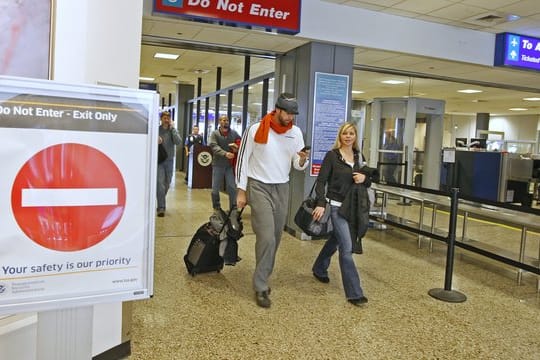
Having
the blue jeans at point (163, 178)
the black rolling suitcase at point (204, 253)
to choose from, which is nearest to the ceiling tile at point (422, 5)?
the black rolling suitcase at point (204, 253)

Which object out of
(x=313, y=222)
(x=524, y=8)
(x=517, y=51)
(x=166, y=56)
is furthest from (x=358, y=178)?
(x=166, y=56)

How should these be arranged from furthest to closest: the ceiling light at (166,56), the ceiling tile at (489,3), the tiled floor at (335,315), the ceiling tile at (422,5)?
the ceiling light at (166,56), the ceiling tile at (422,5), the ceiling tile at (489,3), the tiled floor at (335,315)

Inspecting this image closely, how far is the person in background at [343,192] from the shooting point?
131 inches

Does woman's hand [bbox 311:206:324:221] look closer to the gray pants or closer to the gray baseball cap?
the gray pants

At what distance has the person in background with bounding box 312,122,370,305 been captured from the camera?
3324mm

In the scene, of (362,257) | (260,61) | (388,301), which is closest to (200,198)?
(260,61)

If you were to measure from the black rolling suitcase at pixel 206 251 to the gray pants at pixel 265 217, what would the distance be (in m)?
0.55

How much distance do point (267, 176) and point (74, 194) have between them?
81.2 inches

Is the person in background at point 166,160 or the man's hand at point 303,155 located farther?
the person in background at point 166,160

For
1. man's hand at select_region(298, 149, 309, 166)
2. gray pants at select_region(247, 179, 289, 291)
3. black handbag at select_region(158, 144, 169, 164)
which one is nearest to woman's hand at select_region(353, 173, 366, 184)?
man's hand at select_region(298, 149, 309, 166)

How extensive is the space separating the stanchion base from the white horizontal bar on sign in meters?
2.94

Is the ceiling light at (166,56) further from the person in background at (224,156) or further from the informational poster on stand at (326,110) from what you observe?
the informational poster on stand at (326,110)

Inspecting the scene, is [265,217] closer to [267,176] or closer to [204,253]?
[267,176]

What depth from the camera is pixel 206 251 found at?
3.88 metres
